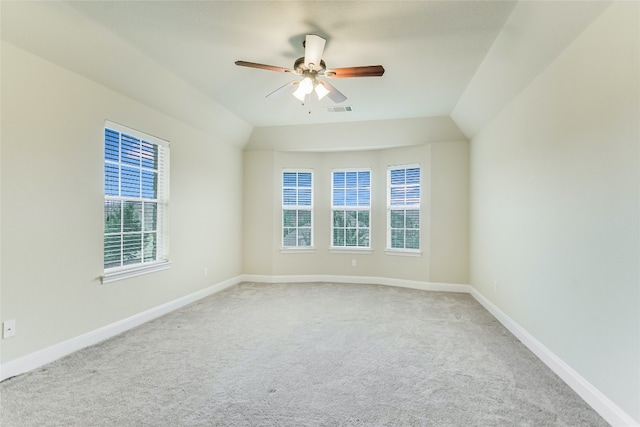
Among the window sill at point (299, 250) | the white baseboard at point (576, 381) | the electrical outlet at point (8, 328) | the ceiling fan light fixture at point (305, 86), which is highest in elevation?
the ceiling fan light fixture at point (305, 86)

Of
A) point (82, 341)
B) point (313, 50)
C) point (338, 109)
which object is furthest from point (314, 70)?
point (82, 341)

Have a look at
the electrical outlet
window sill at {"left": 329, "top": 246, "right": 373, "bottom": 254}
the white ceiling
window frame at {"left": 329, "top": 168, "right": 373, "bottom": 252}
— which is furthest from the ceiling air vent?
the electrical outlet

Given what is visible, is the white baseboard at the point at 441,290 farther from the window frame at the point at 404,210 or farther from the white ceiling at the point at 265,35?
the white ceiling at the point at 265,35

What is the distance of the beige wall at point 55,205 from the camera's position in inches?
97.0

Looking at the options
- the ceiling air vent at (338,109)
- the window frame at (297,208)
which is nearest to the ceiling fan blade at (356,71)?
the ceiling air vent at (338,109)

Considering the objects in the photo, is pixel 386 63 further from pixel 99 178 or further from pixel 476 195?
pixel 99 178

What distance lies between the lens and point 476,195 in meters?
4.90

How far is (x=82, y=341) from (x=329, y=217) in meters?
4.19

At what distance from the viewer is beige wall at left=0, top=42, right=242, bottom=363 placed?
8.09 ft

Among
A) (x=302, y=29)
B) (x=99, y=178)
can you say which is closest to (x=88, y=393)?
(x=99, y=178)

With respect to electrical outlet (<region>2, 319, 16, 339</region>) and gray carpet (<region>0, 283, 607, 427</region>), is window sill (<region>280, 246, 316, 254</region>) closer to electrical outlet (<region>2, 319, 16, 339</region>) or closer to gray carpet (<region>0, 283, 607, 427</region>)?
gray carpet (<region>0, 283, 607, 427</region>)

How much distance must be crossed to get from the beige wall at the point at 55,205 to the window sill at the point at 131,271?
0.06 metres

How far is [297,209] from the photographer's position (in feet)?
20.3

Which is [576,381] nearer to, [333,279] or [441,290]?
[441,290]
